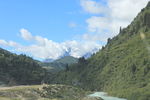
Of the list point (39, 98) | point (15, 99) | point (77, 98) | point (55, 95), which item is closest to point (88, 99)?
point (77, 98)

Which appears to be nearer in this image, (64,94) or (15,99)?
(15,99)

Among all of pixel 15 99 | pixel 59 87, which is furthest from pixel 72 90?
pixel 15 99

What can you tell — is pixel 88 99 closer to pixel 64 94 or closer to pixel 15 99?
pixel 64 94

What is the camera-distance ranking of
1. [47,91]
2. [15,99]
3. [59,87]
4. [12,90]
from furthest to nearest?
[59,87], [47,91], [12,90], [15,99]

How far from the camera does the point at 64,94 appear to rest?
→ 502 ft

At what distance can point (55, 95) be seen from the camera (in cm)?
14588

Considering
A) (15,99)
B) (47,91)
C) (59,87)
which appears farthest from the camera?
(59,87)

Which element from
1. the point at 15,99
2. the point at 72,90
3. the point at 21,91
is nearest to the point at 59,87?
the point at 72,90

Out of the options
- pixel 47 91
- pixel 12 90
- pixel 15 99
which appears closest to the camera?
pixel 15 99

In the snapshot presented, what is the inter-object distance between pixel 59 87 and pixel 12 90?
28.3 m

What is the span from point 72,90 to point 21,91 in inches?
1309

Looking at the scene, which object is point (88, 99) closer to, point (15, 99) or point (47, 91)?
point (47, 91)

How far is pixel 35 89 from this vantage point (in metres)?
146

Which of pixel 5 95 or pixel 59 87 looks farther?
pixel 59 87
